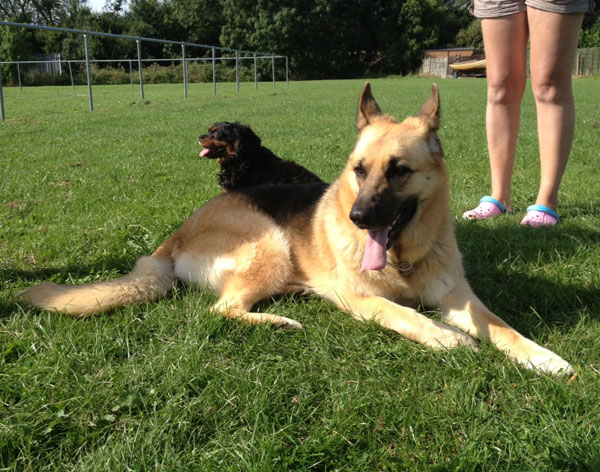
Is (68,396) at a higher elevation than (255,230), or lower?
lower

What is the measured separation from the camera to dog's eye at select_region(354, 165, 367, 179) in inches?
106

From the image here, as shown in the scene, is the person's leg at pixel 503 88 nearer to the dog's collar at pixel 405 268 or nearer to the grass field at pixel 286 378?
the grass field at pixel 286 378

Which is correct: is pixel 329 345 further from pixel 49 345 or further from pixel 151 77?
pixel 151 77

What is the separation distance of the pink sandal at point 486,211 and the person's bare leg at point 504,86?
3.6 inches

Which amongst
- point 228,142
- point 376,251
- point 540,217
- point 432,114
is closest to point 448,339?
point 376,251

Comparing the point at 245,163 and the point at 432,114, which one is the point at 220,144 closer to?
the point at 245,163

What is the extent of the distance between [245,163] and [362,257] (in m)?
3.36

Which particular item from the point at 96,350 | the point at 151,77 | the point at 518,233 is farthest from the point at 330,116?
the point at 151,77

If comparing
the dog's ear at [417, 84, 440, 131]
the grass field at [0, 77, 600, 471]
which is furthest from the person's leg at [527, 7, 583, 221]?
the dog's ear at [417, 84, 440, 131]

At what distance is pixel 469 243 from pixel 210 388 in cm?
246

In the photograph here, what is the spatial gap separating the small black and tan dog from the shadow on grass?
233cm

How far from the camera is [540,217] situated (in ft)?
13.3

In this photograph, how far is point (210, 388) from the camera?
197 centimetres

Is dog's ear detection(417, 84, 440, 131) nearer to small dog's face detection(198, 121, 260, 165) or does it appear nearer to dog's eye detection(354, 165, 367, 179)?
dog's eye detection(354, 165, 367, 179)
